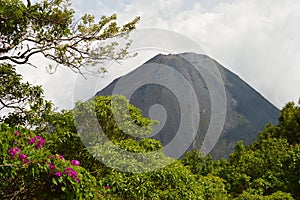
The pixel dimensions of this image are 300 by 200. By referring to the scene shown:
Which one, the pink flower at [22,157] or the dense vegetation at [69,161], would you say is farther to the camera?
the dense vegetation at [69,161]

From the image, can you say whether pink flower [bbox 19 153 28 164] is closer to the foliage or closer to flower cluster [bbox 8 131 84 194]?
flower cluster [bbox 8 131 84 194]

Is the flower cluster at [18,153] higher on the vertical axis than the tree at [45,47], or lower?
lower

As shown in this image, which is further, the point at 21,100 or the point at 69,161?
the point at 21,100

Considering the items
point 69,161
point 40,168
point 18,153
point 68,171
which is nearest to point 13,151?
point 18,153

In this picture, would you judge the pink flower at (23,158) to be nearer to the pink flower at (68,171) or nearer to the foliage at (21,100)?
the pink flower at (68,171)

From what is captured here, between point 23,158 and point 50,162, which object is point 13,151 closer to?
point 23,158

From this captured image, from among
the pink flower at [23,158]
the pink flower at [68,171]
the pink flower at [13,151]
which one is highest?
the pink flower at [13,151]

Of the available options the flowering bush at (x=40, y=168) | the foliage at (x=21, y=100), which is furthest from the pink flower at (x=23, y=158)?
the foliage at (x=21, y=100)

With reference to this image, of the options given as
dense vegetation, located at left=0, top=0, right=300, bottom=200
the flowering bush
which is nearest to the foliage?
dense vegetation, located at left=0, top=0, right=300, bottom=200

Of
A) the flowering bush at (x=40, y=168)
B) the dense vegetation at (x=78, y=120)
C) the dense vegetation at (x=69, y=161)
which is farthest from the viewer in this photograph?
the dense vegetation at (x=78, y=120)

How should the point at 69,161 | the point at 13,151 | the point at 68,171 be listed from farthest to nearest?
the point at 69,161 < the point at 68,171 < the point at 13,151

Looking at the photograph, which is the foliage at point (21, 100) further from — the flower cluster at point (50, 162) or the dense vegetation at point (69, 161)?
the flower cluster at point (50, 162)

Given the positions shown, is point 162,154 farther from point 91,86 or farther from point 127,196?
point 91,86

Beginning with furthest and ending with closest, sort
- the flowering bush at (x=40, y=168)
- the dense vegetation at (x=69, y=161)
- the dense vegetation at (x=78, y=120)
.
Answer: the dense vegetation at (x=78, y=120)
the dense vegetation at (x=69, y=161)
the flowering bush at (x=40, y=168)
